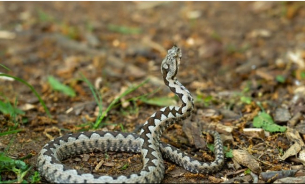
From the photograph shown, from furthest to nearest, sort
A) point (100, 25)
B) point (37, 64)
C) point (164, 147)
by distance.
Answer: point (100, 25) < point (37, 64) < point (164, 147)

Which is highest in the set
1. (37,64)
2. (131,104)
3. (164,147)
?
(37,64)

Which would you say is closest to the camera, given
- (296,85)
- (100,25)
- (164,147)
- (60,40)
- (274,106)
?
(164,147)

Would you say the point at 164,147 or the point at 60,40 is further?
the point at 60,40

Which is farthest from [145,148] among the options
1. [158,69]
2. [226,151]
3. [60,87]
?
[158,69]

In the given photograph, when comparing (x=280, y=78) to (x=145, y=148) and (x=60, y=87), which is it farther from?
Answer: (x=60, y=87)

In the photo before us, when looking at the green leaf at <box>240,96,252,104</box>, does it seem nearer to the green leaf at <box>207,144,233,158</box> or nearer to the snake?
the snake

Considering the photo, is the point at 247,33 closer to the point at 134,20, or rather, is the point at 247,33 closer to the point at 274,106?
the point at 134,20

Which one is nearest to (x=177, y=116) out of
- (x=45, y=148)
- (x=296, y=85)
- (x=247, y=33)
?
(x=45, y=148)
